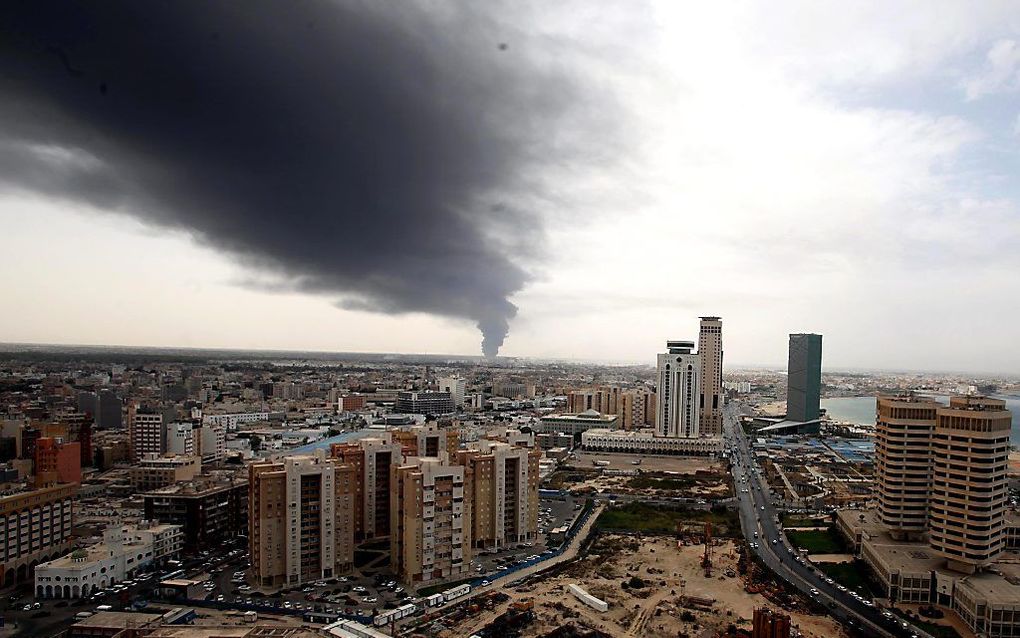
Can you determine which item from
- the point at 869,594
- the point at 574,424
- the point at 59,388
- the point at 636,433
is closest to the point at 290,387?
the point at 59,388

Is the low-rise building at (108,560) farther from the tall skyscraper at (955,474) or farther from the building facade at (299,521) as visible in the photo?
the tall skyscraper at (955,474)

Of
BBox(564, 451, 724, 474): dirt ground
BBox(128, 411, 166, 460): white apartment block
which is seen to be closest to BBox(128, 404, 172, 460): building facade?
BBox(128, 411, 166, 460): white apartment block

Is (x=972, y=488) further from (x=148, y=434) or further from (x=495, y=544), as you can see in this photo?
(x=148, y=434)

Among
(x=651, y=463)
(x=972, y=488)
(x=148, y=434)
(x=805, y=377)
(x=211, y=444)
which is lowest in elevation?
(x=651, y=463)

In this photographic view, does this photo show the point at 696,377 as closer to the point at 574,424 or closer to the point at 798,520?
the point at 574,424

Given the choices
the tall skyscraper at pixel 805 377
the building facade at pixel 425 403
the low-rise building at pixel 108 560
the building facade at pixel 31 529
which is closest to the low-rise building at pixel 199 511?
the low-rise building at pixel 108 560

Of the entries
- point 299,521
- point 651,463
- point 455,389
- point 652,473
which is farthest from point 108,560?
point 455,389
